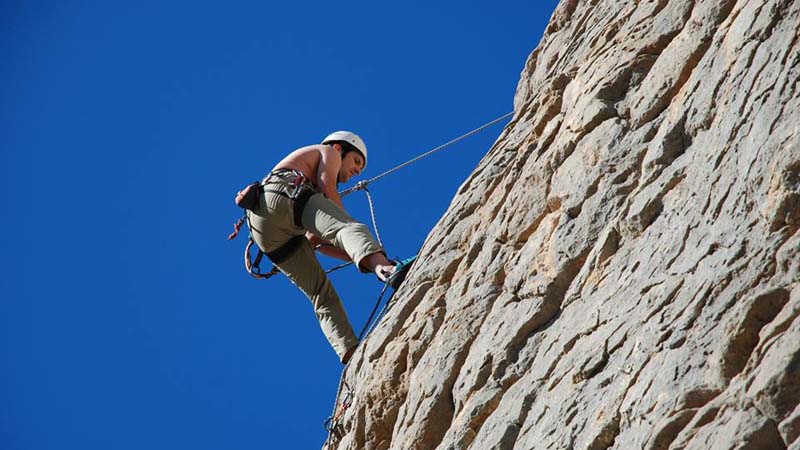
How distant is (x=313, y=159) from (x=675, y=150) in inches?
185

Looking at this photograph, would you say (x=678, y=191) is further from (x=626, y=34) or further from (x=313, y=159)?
(x=313, y=159)

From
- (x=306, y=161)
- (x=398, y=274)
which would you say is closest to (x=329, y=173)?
(x=306, y=161)

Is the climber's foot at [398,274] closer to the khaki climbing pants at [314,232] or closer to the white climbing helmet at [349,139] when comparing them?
the khaki climbing pants at [314,232]

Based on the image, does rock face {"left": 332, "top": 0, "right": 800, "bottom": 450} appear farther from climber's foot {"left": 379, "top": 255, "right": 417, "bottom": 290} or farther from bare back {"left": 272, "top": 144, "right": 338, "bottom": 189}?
bare back {"left": 272, "top": 144, "right": 338, "bottom": 189}

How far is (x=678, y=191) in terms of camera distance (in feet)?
21.1

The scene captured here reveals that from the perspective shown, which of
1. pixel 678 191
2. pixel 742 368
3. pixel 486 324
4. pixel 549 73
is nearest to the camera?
pixel 742 368

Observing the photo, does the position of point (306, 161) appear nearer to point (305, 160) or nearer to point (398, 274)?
point (305, 160)

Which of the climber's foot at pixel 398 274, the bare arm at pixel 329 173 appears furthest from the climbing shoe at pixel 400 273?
the bare arm at pixel 329 173

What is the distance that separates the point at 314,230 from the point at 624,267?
4145 millimetres

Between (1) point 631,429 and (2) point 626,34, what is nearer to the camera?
(1) point 631,429

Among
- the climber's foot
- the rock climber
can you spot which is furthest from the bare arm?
the climber's foot

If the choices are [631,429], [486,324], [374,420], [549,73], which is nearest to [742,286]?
[631,429]

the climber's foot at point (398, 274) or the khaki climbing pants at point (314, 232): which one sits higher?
the khaki climbing pants at point (314, 232)

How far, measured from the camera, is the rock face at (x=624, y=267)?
17.1 feet
